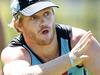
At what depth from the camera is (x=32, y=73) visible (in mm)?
5023

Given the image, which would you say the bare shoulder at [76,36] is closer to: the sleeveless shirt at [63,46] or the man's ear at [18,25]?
the sleeveless shirt at [63,46]

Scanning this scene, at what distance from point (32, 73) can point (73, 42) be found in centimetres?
49

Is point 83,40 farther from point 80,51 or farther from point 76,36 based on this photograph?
point 76,36

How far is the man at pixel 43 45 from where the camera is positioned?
4.96m

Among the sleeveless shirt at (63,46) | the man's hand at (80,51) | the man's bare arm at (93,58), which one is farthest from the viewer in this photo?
the sleeveless shirt at (63,46)

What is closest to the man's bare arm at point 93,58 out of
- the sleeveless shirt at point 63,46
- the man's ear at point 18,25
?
the sleeveless shirt at point 63,46

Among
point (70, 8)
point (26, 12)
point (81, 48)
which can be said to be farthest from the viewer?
point (70, 8)

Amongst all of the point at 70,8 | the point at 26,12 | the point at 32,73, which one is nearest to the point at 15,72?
the point at 32,73

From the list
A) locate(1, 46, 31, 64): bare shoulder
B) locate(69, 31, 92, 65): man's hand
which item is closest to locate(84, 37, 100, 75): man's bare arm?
locate(69, 31, 92, 65): man's hand

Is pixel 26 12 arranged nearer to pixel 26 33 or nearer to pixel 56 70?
pixel 26 33

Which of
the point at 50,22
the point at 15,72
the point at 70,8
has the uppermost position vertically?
the point at 50,22

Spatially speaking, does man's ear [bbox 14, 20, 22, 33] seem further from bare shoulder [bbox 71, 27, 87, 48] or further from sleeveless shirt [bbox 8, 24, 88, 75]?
bare shoulder [bbox 71, 27, 87, 48]

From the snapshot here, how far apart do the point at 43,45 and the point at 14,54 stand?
0.24 m

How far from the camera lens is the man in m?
4.96
